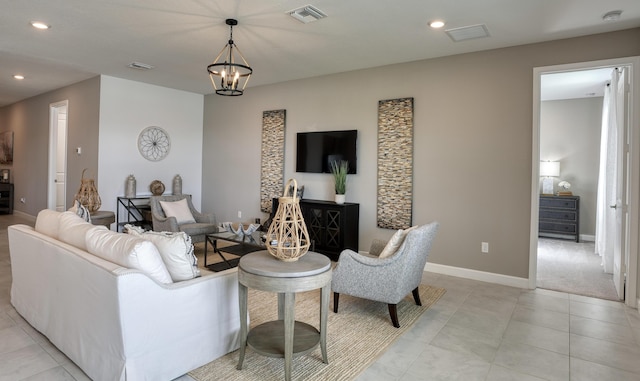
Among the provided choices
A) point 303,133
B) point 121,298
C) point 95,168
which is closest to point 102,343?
point 121,298

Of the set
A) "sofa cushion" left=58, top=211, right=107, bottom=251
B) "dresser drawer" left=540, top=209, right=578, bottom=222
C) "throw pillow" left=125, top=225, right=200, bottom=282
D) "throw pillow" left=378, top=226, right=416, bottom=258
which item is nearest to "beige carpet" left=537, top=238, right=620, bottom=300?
"dresser drawer" left=540, top=209, right=578, bottom=222

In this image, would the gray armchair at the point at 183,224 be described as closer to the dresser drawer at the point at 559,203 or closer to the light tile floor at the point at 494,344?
the light tile floor at the point at 494,344

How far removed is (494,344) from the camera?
2.68 m

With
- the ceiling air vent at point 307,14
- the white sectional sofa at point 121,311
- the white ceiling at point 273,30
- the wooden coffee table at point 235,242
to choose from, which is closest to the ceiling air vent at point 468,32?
the white ceiling at point 273,30

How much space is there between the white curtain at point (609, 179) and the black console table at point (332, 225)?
10.2 ft

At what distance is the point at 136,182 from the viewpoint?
20.4 ft

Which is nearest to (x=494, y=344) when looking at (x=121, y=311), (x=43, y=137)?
(x=121, y=311)

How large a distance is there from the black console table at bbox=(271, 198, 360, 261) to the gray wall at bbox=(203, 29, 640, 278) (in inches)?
7.6

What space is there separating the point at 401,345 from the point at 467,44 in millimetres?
3183

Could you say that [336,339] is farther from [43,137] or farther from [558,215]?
[43,137]

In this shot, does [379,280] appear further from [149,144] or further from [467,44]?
[149,144]

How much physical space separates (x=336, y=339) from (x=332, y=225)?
2.38m

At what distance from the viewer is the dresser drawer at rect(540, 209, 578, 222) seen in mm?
6629

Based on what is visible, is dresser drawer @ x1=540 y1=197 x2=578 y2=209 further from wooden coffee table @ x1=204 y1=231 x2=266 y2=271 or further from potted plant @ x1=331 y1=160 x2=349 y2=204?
wooden coffee table @ x1=204 y1=231 x2=266 y2=271
